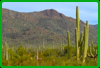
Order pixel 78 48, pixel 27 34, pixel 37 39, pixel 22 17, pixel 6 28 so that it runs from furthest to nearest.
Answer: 1. pixel 22 17
2. pixel 6 28
3. pixel 27 34
4. pixel 37 39
5. pixel 78 48

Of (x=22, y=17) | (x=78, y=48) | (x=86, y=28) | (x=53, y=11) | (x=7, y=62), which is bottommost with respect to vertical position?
(x=7, y=62)

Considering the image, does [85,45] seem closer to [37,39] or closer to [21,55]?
[21,55]

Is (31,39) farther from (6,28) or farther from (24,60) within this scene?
(24,60)

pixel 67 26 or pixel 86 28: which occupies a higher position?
pixel 67 26

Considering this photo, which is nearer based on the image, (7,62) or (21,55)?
(7,62)

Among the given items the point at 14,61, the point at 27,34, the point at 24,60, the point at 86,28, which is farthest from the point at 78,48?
the point at 27,34

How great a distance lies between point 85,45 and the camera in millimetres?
10148

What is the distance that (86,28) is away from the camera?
10102mm

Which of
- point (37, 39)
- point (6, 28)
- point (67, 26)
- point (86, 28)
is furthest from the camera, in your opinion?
point (67, 26)

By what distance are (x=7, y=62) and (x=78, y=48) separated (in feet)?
19.9

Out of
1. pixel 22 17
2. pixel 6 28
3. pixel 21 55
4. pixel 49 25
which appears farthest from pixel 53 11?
pixel 21 55

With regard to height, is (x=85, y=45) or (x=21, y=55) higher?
(x=85, y=45)

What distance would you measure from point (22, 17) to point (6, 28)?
3808 centimetres

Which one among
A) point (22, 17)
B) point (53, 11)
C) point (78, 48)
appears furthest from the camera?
point (53, 11)
